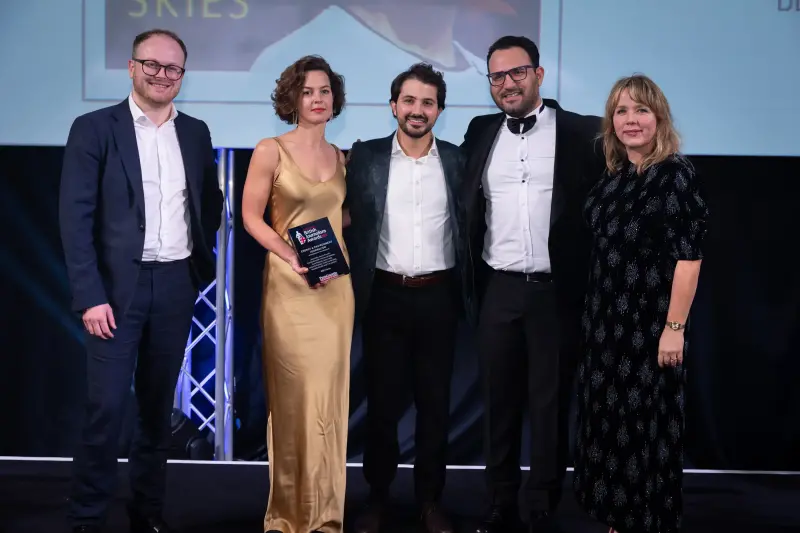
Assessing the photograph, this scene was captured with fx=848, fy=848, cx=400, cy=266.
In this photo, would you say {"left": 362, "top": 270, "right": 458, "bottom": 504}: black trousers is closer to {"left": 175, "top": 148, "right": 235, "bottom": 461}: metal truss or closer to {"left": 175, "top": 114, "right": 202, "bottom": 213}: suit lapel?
{"left": 175, "top": 114, "right": 202, "bottom": 213}: suit lapel

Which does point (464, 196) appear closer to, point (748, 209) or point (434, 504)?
point (434, 504)

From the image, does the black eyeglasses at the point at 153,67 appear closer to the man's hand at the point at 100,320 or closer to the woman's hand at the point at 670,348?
the man's hand at the point at 100,320

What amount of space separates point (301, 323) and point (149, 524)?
2.92ft

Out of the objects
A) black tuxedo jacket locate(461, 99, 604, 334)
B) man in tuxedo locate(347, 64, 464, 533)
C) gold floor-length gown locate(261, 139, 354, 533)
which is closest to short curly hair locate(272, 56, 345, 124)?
gold floor-length gown locate(261, 139, 354, 533)

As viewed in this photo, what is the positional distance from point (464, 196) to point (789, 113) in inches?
61.3

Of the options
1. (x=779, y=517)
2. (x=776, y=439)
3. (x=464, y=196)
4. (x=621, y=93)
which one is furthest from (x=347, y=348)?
(x=776, y=439)

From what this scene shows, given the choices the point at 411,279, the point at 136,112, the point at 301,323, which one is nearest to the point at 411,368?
the point at 411,279

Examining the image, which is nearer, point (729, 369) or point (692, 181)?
point (692, 181)

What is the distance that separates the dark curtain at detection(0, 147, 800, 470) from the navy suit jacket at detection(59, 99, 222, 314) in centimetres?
126

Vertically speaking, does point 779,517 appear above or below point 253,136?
below

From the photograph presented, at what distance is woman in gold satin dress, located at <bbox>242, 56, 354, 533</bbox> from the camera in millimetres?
2742

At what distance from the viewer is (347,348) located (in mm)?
2814

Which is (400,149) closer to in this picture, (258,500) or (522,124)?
(522,124)

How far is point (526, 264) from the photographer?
2857 mm
